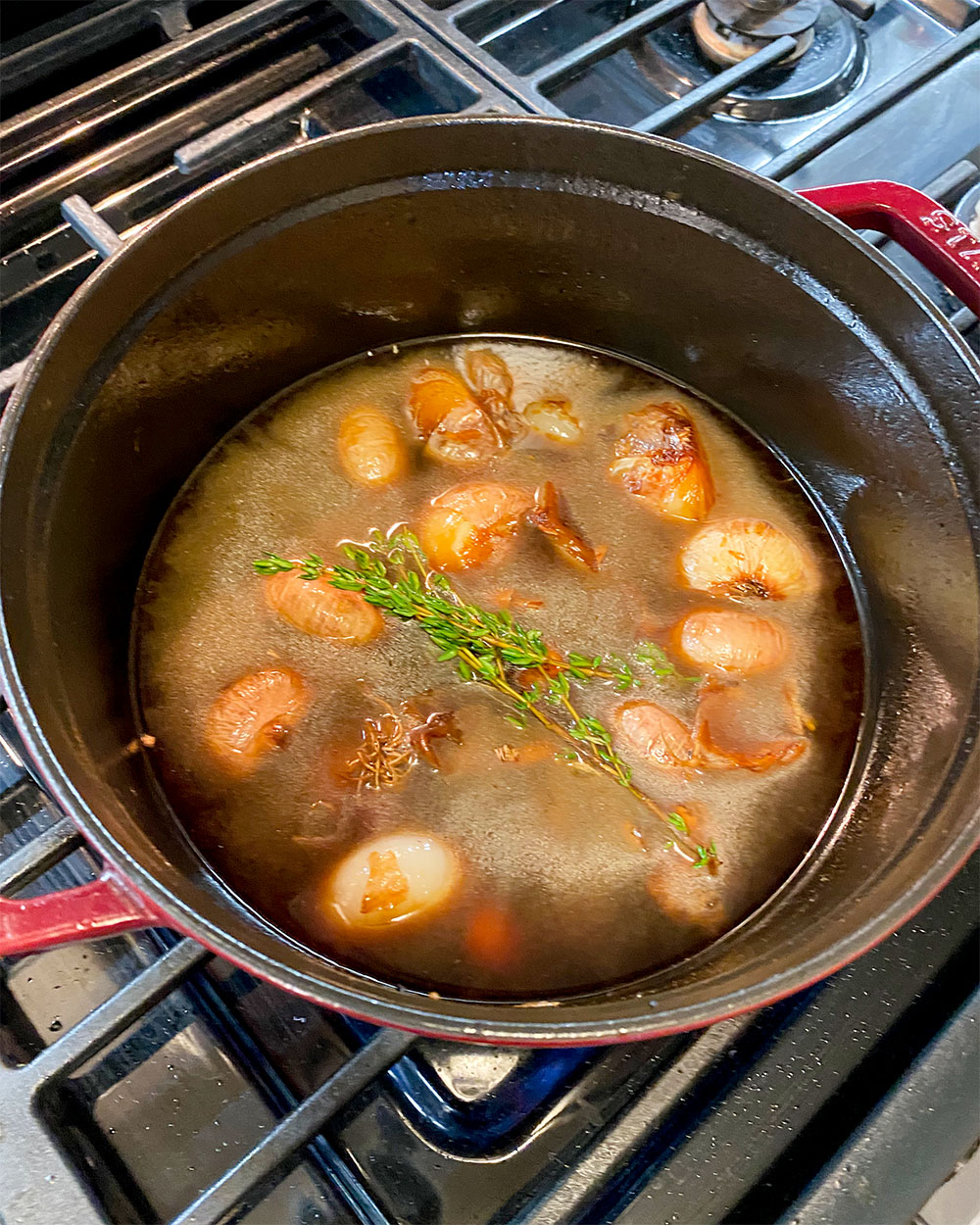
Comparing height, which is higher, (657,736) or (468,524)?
(468,524)

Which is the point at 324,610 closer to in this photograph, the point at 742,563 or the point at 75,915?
the point at 75,915

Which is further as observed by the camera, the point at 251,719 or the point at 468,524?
the point at 468,524

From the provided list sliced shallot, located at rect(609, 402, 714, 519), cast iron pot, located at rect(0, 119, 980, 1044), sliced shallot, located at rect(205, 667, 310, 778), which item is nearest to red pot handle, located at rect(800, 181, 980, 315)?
cast iron pot, located at rect(0, 119, 980, 1044)

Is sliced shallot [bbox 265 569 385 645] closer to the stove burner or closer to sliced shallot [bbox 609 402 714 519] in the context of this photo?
sliced shallot [bbox 609 402 714 519]

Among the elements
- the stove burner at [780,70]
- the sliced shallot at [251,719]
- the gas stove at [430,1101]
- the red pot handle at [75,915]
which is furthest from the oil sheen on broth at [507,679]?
the stove burner at [780,70]

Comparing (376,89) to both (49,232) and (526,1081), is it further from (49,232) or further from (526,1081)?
(526,1081)

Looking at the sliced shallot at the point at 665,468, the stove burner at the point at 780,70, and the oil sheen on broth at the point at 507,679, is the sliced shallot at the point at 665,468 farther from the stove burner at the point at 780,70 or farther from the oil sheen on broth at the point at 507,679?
the stove burner at the point at 780,70

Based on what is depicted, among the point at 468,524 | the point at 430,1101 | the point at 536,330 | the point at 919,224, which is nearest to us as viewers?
the point at 430,1101

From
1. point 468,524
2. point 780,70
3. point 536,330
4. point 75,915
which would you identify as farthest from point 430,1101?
point 780,70
